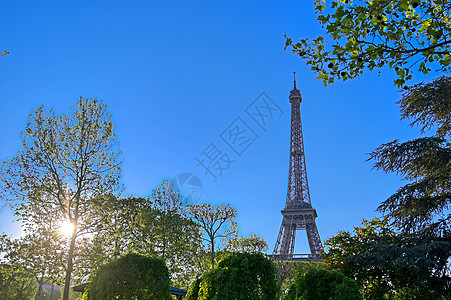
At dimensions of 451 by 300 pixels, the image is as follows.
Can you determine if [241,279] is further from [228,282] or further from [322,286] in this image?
[322,286]

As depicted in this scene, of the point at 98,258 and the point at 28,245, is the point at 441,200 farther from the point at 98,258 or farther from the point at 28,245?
the point at 28,245

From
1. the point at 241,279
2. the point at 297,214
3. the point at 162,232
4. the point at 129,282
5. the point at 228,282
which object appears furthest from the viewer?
the point at 297,214

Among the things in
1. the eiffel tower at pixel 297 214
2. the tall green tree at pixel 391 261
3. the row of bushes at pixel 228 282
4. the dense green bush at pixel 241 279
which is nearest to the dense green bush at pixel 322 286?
the row of bushes at pixel 228 282

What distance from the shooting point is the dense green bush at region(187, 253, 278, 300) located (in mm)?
9797

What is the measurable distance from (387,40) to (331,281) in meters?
6.97

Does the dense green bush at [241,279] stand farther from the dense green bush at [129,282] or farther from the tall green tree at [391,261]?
the tall green tree at [391,261]

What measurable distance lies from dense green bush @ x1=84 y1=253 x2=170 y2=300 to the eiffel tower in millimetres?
35390

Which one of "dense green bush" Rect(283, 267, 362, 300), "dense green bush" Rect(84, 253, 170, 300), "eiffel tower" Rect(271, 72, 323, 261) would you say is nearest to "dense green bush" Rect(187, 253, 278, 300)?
"dense green bush" Rect(283, 267, 362, 300)

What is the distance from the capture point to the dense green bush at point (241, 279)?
980 centimetres

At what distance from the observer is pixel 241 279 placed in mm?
9977

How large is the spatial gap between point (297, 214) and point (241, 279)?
41.1m

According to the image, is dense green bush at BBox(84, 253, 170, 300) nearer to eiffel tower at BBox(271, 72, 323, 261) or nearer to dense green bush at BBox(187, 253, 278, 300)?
dense green bush at BBox(187, 253, 278, 300)

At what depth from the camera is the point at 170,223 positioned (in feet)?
73.9

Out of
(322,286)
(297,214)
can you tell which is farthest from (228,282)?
(297,214)
